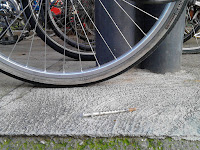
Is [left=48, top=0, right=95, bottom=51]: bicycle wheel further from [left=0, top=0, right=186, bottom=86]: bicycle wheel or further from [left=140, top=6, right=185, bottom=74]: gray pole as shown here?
[left=140, top=6, right=185, bottom=74]: gray pole

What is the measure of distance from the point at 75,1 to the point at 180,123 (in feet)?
4.71

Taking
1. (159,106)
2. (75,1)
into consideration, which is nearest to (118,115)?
(159,106)

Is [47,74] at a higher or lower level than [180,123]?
higher

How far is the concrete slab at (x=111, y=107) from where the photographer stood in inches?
35.3

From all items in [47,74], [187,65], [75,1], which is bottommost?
[187,65]

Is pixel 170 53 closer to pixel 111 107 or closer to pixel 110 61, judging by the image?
pixel 110 61

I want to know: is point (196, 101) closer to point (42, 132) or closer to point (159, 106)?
point (159, 106)

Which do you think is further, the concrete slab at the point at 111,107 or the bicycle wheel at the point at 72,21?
the bicycle wheel at the point at 72,21

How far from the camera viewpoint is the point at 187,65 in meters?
1.77

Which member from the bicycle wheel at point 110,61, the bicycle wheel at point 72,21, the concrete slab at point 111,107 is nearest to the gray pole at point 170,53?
the concrete slab at point 111,107

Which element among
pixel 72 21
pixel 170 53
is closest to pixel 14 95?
pixel 170 53

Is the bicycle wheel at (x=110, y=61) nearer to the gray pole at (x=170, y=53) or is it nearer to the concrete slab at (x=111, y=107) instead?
the concrete slab at (x=111, y=107)

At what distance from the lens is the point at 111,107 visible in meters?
1.08

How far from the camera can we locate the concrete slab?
0.90 meters
